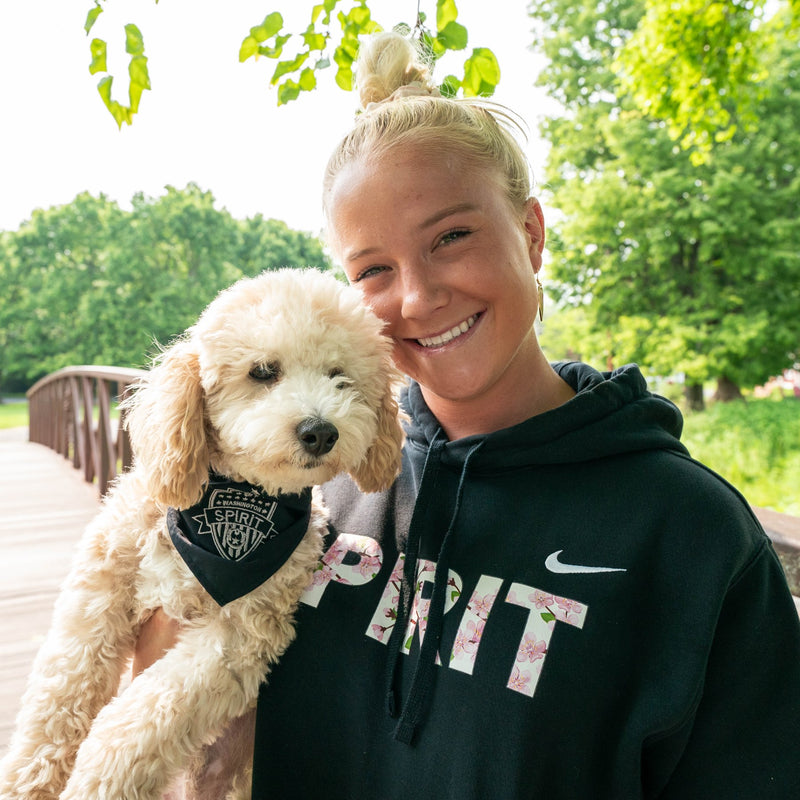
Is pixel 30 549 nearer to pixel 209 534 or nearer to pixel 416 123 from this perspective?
pixel 209 534

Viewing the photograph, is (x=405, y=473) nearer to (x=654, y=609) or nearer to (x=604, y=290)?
(x=654, y=609)

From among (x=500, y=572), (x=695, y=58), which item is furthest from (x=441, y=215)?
(x=695, y=58)

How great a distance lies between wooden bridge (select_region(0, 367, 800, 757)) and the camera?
2.64 meters

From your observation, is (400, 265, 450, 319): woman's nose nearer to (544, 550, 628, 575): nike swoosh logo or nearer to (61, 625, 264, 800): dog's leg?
(544, 550, 628, 575): nike swoosh logo

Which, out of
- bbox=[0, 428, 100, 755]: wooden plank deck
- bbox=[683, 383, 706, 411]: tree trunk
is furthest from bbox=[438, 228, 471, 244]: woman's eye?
bbox=[683, 383, 706, 411]: tree trunk

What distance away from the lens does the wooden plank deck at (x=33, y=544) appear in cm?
256

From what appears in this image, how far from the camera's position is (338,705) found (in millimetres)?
1266

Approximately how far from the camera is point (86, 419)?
259 inches

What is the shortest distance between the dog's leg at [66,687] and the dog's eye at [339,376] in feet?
2.49

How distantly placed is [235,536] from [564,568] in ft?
2.42

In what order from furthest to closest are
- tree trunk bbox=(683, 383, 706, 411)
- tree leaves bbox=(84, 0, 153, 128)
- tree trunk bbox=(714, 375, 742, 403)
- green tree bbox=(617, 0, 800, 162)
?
tree trunk bbox=(683, 383, 706, 411) → tree trunk bbox=(714, 375, 742, 403) → green tree bbox=(617, 0, 800, 162) → tree leaves bbox=(84, 0, 153, 128)

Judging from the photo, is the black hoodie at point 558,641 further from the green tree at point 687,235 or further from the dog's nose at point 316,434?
the green tree at point 687,235

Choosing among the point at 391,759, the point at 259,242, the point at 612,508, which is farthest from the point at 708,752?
the point at 259,242

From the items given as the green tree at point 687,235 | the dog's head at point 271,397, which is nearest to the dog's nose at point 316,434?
the dog's head at point 271,397
